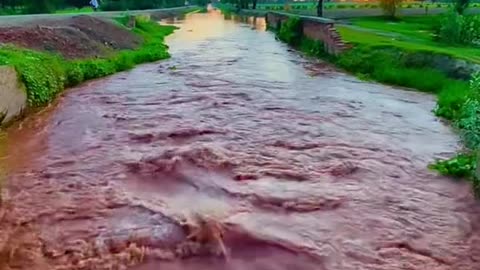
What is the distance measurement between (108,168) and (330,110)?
6.41 meters

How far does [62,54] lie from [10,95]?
682 centimetres

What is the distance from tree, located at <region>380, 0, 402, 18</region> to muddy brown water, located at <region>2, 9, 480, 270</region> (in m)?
27.5

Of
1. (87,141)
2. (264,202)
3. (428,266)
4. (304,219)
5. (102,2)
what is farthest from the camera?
(102,2)

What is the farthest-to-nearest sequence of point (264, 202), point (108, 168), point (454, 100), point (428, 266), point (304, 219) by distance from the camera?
point (454, 100)
point (108, 168)
point (264, 202)
point (304, 219)
point (428, 266)

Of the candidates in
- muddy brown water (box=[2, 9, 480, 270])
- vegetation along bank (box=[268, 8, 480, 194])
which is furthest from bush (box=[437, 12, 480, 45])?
muddy brown water (box=[2, 9, 480, 270])

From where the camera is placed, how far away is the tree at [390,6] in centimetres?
4150

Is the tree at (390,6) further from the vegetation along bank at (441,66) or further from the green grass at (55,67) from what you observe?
the green grass at (55,67)

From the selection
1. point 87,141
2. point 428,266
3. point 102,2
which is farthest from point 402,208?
point 102,2

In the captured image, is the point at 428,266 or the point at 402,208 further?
the point at 402,208

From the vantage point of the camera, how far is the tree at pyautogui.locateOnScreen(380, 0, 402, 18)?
1634 inches

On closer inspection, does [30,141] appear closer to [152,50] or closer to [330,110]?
[330,110]

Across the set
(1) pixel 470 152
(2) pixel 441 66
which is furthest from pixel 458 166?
(2) pixel 441 66

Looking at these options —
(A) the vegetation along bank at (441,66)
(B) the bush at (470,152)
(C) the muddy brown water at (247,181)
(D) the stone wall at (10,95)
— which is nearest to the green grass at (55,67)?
(D) the stone wall at (10,95)

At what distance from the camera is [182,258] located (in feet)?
20.8
